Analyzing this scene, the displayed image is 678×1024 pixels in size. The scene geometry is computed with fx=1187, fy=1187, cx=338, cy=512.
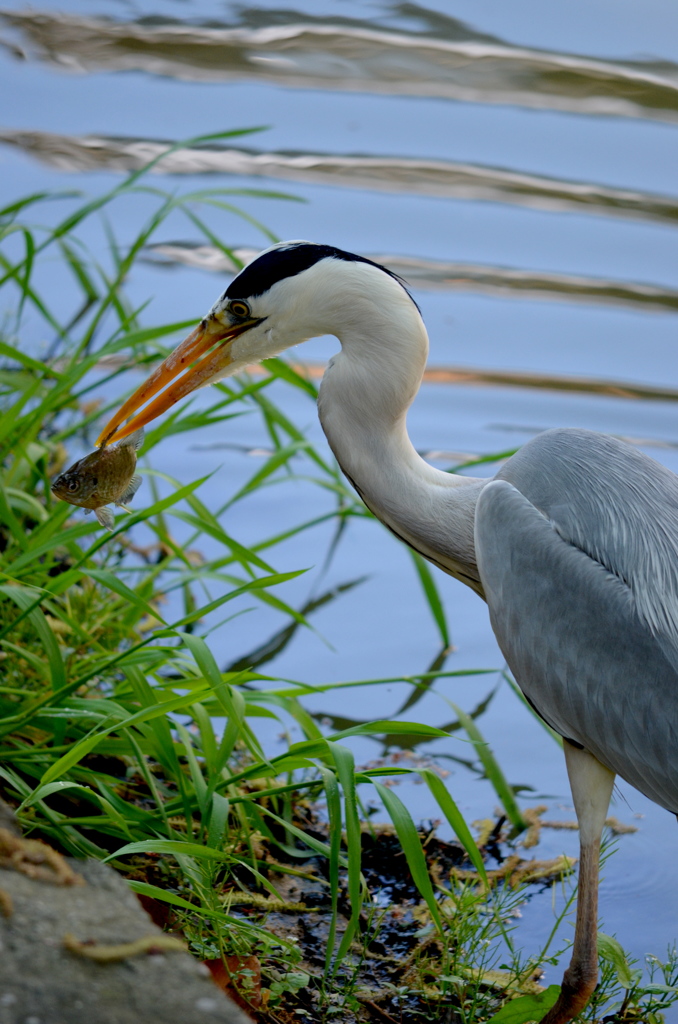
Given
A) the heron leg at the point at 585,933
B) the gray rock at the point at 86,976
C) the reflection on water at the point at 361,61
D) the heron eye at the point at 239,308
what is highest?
the reflection on water at the point at 361,61

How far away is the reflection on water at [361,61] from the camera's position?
809 centimetres

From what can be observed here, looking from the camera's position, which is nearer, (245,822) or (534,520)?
(534,520)

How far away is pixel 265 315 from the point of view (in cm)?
273

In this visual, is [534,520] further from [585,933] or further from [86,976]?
[86,976]

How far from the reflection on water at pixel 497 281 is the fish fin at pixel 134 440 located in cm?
404

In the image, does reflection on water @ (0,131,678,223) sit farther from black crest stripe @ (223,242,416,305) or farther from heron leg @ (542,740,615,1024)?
heron leg @ (542,740,615,1024)

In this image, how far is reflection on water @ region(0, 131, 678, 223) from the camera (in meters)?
7.37

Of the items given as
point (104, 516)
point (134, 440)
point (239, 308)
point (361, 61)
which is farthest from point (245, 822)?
point (361, 61)

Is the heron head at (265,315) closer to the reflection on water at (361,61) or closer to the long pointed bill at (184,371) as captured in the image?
the long pointed bill at (184,371)

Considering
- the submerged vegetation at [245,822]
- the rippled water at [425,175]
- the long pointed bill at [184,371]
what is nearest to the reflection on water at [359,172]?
the rippled water at [425,175]

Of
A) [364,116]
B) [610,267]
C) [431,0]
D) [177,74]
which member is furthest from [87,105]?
[610,267]

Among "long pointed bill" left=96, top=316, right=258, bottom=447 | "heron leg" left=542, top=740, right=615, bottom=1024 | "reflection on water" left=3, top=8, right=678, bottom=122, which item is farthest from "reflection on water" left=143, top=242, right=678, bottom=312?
"heron leg" left=542, top=740, right=615, bottom=1024

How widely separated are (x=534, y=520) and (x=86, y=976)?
1419mm

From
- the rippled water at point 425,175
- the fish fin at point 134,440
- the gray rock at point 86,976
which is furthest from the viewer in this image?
the rippled water at point 425,175
